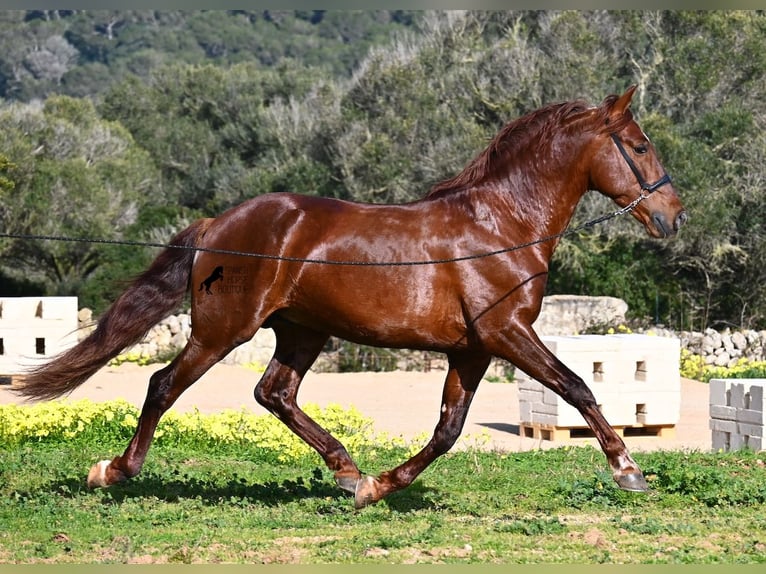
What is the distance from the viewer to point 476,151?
2364cm

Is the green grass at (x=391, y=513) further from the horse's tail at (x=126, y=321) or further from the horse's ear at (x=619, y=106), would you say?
the horse's ear at (x=619, y=106)

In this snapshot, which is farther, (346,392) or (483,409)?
(346,392)

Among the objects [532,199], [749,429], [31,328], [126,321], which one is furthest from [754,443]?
[31,328]

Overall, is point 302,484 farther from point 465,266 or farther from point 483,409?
point 483,409

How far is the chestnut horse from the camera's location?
6.83m

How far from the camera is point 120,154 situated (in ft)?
106

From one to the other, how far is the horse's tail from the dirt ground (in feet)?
12.7

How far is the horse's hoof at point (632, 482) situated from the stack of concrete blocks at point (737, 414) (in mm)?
3217

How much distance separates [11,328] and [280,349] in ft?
27.9

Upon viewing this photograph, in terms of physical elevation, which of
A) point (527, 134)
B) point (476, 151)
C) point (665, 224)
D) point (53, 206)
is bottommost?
point (665, 224)

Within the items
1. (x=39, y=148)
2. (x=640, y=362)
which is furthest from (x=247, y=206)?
(x=39, y=148)

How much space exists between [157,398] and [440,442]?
1.68 metres

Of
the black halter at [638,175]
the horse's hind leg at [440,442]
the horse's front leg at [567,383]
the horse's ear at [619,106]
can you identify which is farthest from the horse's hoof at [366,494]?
the horse's ear at [619,106]

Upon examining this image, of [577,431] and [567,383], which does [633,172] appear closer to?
[567,383]
